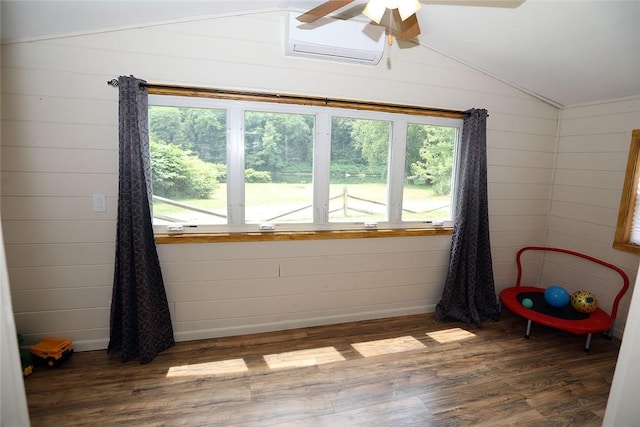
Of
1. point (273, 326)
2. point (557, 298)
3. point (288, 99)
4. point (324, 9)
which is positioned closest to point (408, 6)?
point (324, 9)

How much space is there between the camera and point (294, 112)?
8.70ft

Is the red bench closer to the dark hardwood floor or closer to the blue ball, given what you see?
the blue ball

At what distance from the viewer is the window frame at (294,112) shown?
2.44 meters

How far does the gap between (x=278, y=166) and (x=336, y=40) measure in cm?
109

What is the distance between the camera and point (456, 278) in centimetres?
309

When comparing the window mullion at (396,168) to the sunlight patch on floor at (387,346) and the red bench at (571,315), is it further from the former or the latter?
the red bench at (571,315)

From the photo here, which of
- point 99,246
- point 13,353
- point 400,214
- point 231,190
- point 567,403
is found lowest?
point 567,403

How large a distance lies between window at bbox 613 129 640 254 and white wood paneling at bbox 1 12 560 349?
0.72m

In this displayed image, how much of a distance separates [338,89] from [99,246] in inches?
89.1

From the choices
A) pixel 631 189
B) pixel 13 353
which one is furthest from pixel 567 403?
pixel 13 353

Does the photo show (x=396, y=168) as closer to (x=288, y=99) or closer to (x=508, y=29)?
(x=288, y=99)

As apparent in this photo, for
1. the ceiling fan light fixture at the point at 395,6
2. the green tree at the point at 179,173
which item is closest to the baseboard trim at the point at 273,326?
the green tree at the point at 179,173

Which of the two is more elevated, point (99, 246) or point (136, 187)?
point (136, 187)

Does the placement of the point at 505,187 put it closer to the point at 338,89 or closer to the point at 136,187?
the point at 338,89
